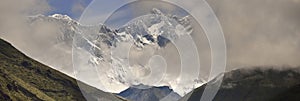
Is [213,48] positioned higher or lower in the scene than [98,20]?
lower

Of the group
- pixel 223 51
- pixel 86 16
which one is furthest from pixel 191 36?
pixel 86 16

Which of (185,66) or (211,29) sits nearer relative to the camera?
(211,29)

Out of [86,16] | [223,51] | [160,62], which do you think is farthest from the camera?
[160,62]

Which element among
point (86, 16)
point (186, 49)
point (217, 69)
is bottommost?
point (217, 69)

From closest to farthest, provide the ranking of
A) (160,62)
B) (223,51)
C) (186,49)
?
(223,51) → (186,49) → (160,62)

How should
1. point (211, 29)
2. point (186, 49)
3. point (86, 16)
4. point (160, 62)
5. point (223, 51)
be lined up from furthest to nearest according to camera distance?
point (160, 62)
point (186, 49)
point (211, 29)
point (223, 51)
point (86, 16)

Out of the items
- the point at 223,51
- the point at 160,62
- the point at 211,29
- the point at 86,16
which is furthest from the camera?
the point at 160,62

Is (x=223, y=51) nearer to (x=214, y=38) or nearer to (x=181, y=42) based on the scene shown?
(x=214, y=38)

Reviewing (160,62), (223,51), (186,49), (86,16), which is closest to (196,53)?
(186,49)

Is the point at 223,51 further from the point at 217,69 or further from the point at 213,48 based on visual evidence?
the point at 217,69
